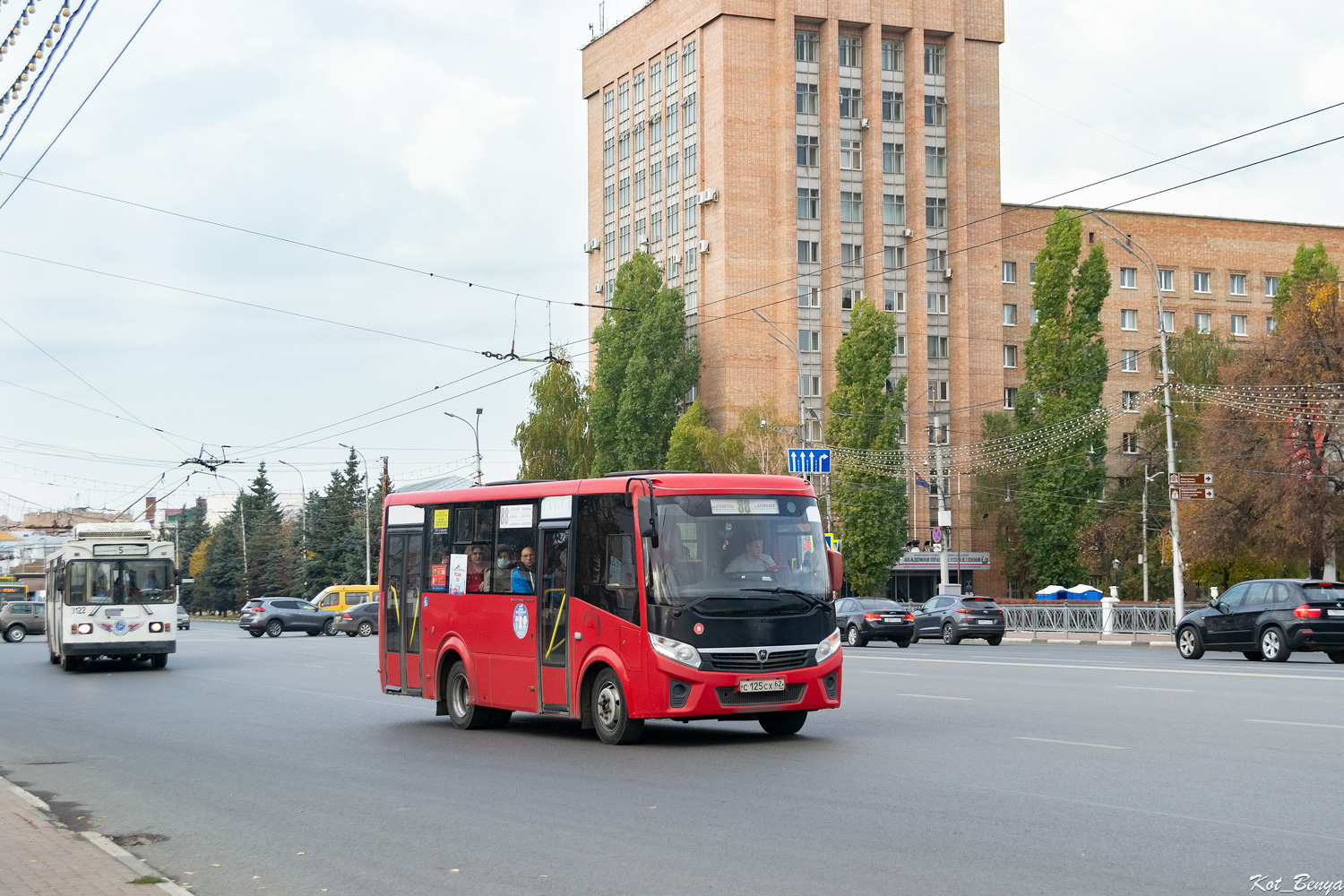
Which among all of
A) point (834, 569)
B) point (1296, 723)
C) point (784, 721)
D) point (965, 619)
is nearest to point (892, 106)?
point (965, 619)

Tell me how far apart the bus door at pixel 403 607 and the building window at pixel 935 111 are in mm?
65031

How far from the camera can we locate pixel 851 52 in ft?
255

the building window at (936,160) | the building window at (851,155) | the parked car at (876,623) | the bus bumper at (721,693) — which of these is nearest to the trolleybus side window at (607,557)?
the bus bumper at (721,693)

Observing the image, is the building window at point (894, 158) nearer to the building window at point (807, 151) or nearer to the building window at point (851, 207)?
the building window at point (851, 207)

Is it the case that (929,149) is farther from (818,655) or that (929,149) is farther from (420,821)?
(420,821)

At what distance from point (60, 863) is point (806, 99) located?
235ft

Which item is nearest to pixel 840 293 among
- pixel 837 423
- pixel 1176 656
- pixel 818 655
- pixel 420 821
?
pixel 837 423

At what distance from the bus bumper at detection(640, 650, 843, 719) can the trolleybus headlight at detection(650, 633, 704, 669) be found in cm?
5

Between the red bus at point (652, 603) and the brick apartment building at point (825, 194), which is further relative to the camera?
the brick apartment building at point (825, 194)

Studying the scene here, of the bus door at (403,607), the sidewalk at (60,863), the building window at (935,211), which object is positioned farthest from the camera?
the building window at (935,211)

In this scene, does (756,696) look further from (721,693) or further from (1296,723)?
(1296,723)

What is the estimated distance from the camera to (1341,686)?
763 inches

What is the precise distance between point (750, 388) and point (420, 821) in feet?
212

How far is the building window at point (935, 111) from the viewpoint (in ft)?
257
